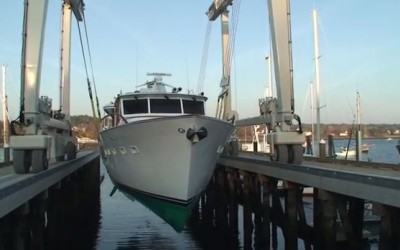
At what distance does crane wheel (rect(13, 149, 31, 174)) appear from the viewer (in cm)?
1276

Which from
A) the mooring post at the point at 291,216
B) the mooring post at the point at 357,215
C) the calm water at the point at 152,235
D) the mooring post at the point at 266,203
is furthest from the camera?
the calm water at the point at 152,235

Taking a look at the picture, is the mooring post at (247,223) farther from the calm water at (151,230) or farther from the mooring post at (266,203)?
the mooring post at (266,203)

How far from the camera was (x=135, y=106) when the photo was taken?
17500mm

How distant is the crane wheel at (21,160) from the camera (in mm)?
12758

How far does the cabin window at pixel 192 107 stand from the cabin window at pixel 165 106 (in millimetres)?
215

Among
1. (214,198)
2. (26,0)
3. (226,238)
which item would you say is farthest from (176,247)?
(26,0)

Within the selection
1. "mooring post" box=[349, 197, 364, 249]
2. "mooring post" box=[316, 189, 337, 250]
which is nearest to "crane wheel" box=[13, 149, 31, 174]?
"mooring post" box=[316, 189, 337, 250]

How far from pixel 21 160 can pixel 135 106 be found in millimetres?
5435

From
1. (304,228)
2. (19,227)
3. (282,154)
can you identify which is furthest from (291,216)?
(19,227)

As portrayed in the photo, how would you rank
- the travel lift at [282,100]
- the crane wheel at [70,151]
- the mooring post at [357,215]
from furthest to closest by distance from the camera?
the crane wheel at [70,151], the travel lift at [282,100], the mooring post at [357,215]

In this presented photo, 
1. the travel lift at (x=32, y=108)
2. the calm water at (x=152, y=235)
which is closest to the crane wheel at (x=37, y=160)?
the travel lift at (x=32, y=108)

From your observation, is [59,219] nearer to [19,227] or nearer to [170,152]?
[170,152]

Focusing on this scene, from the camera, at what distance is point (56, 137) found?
1897 centimetres

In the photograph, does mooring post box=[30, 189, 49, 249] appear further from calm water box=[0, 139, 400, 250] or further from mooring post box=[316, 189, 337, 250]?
mooring post box=[316, 189, 337, 250]
